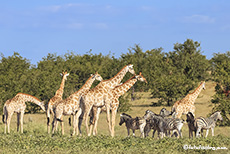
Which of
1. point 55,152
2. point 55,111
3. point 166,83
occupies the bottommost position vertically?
point 55,152

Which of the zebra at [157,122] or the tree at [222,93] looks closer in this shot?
the zebra at [157,122]

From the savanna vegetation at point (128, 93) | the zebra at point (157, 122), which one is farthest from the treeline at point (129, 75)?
the zebra at point (157, 122)

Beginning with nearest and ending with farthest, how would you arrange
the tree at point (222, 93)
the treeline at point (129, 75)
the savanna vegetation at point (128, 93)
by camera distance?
the savanna vegetation at point (128, 93), the tree at point (222, 93), the treeline at point (129, 75)

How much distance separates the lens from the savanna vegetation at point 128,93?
44.2 ft

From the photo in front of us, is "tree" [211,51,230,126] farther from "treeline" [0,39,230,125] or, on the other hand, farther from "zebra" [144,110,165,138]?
"zebra" [144,110,165,138]

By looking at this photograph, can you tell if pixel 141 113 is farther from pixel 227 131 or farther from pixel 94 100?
pixel 94 100

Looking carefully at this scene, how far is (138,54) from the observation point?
211 feet

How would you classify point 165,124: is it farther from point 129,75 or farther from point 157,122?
point 129,75

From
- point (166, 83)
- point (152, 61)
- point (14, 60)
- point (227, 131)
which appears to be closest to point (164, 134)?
point (227, 131)

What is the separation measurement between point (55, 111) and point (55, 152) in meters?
5.75

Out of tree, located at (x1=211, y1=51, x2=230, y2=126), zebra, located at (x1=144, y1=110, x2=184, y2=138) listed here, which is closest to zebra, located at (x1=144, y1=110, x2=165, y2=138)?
zebra, located at (x1=144, y1=110, x2=184, y2=138)

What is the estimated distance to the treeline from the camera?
1497 inches

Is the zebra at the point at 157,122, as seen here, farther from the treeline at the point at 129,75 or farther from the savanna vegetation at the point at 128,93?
the treeline at the point at 129,75

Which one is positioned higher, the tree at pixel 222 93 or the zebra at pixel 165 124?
the tree at pixel 222 93
